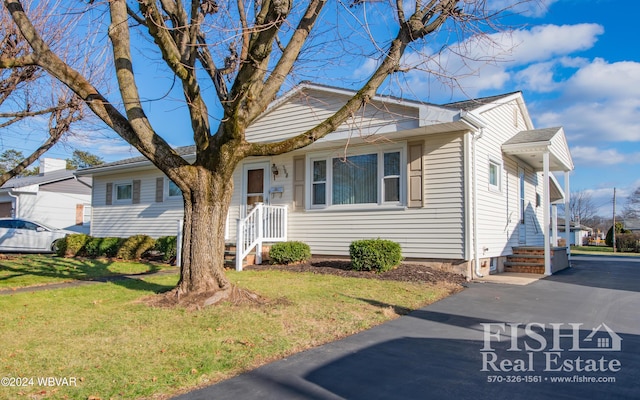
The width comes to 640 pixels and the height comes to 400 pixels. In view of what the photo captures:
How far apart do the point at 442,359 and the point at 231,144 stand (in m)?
3.76

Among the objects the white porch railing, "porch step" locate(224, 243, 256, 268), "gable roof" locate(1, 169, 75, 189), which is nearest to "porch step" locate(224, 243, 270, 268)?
"porch step" locate(224, 243, 256, 268)

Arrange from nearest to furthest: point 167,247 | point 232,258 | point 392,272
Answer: point 392,272 → point 232,258 → point 167,247

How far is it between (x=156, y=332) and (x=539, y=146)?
10227 millimetres

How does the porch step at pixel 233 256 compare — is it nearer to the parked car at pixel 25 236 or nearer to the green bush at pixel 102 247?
the green bush at pixel 102 247

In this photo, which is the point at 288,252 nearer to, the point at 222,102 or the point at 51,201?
the point at 222,102

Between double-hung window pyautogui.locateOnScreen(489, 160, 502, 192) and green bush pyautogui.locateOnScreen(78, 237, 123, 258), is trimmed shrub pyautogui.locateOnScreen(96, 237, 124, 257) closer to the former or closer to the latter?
green bush pyautogui.locateOnScreen(78, 237, 123, 258)

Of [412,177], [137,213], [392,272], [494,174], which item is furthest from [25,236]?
[494,174]

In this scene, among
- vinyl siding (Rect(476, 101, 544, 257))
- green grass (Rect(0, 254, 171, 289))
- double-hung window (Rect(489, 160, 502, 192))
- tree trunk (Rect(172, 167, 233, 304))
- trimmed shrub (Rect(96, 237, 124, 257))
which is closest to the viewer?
tree trunk (Rect(172, 167, 233, 304))

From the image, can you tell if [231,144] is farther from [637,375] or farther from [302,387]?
[637,375]

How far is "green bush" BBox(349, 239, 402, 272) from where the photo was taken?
9.25 m

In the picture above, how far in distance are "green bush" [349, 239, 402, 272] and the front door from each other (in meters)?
4.26

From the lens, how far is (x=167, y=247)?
12.8m

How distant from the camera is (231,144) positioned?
6016 mm

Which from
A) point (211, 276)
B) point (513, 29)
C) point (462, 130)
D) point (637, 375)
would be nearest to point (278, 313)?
point (211, 276)
